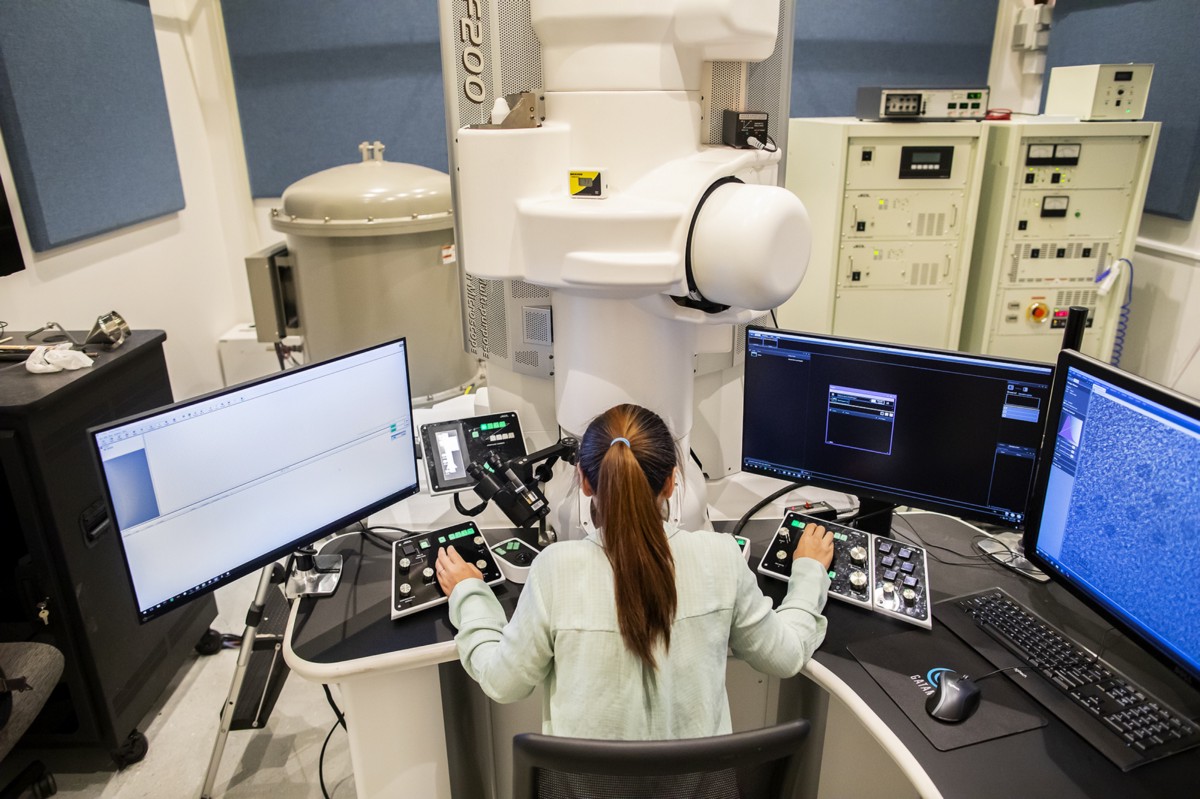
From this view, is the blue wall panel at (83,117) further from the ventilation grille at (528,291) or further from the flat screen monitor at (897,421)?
the flat screen monitor at (897,421)

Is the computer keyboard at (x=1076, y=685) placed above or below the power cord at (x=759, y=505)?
below

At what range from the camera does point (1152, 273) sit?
2.59 m

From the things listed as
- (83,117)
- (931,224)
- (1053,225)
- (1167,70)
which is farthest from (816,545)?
(83,117)

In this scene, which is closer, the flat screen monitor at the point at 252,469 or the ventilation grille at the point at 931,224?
the flat screen monitor at the point at 252,469

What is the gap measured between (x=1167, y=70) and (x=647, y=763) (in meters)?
2.81

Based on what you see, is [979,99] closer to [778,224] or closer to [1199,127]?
[1199,127]

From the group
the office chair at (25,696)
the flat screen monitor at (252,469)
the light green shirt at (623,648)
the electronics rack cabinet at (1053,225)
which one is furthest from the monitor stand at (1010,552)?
the office chair at (25,696)

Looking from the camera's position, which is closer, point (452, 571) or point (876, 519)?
point (452, 571)

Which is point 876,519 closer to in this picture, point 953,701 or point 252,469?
point 953,701

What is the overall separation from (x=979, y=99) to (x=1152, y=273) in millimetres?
894

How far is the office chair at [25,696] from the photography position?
134 centimetres

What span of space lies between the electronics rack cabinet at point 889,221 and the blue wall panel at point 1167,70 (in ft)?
2.24

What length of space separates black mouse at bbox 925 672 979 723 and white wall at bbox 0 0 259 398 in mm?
2399

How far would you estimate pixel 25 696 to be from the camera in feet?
4.57
